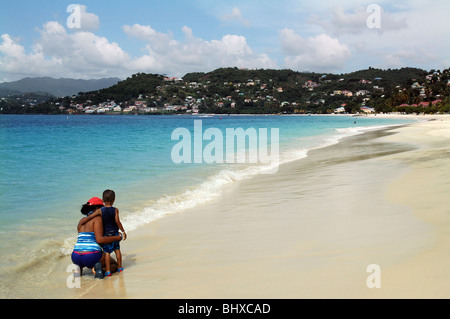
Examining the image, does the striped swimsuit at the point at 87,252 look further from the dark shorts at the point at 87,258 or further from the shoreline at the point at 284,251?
the shoreline at the point at 284,251

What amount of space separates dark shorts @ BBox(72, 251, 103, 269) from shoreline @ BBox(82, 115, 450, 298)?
0.35m

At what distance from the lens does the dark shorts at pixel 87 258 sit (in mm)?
4766

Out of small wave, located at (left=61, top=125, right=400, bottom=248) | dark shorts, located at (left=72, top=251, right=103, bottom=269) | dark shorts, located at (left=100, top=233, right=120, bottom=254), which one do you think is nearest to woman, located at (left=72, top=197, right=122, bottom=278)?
dark shorts, located at (left=72, top=251, right=103, bottom=269)

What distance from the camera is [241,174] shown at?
1346 cm

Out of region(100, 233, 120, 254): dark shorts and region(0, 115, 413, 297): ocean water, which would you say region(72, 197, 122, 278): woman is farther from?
region(0, 115, 413, 297): ocean water

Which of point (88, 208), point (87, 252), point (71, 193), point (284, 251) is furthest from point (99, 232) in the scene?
point (71, 193)

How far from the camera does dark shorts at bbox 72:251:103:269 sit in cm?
477

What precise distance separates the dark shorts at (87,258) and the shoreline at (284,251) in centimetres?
35

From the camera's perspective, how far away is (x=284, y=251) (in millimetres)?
5051

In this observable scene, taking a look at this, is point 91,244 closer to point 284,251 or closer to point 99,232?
point 99,232

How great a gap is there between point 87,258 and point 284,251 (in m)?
2.75
